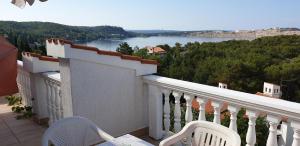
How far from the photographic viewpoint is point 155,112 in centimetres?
323

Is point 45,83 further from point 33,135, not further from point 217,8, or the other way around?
point 217,8

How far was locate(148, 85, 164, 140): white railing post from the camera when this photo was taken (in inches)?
125

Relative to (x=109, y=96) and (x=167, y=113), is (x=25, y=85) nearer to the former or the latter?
(x=109, y=96)

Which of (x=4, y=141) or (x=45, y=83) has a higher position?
(x=45, y=83)

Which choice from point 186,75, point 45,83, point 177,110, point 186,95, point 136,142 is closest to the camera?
point 136,142

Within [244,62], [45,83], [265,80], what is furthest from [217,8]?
[45,83]

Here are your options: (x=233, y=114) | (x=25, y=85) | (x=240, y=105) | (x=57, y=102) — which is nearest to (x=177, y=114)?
(x=233, y=114)

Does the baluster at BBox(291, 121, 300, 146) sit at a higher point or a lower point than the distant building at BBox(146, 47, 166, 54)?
higher

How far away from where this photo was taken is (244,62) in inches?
1783

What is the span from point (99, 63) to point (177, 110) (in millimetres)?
1026

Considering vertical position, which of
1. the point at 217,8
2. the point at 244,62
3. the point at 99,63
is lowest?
the point at 244,62

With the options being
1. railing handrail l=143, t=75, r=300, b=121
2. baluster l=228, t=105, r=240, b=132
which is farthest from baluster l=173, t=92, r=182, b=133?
baluster l=228, t=105, r=240, b=132

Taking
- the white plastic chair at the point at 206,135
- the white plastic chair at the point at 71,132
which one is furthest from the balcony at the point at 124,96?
the white plastic chair at the point at 71,132

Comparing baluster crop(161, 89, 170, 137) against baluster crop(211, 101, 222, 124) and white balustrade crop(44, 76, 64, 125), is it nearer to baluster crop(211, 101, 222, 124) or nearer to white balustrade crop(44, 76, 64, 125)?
baluster crop(211, 101, 222, 124)
